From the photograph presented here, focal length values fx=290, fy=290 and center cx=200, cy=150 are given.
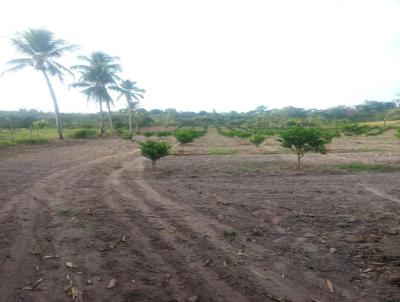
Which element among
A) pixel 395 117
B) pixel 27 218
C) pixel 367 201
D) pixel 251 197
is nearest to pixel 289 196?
pixel 251 197

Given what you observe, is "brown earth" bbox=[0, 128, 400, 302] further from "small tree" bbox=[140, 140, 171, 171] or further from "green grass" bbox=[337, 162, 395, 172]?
"small tree" bbox=[140, 140, 171, 171]

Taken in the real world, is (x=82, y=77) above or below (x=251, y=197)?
above

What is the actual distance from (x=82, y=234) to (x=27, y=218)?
140 centimetres

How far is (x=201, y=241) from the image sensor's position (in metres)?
4.01

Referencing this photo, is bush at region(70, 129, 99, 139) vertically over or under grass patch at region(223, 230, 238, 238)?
over

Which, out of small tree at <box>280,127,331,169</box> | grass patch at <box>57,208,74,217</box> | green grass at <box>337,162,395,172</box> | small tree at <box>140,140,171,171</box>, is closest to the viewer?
grass patch at <box>57,208,74,217</box>

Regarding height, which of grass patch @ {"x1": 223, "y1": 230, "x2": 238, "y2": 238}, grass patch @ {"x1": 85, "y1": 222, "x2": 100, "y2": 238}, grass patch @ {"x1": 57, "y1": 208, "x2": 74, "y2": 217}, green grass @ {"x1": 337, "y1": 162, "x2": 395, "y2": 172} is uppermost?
grass patch @ {"x1": 57, "y1": 208, "x2": 74, "y2": 217}

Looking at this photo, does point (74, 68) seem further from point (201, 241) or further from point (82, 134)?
point (201, 241)

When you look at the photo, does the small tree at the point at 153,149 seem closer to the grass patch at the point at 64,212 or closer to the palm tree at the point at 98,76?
the grass patch at the point at 64,212

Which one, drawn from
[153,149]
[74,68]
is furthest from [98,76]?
[153,149]

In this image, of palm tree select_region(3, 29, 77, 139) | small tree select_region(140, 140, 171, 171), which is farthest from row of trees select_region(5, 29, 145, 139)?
small tree select_region(140, 140, 171, 171)

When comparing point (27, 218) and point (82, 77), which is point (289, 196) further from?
point (82, 77)

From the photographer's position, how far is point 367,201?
5914 mm

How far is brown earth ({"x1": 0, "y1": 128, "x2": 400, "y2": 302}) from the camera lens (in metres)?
2.89
